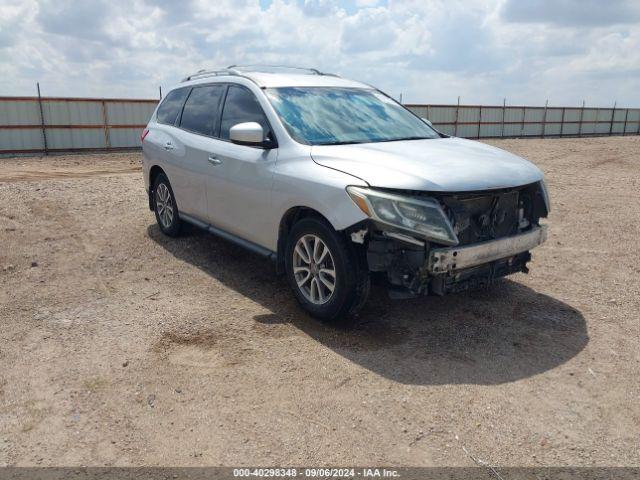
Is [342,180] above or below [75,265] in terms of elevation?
above

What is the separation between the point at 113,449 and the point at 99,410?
393 millimetres

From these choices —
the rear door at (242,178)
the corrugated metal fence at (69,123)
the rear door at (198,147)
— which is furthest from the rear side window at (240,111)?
the corrugated metal fence at (69,123)

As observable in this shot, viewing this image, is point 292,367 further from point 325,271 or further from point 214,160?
point 214,160

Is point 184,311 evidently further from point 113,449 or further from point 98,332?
point 113,449

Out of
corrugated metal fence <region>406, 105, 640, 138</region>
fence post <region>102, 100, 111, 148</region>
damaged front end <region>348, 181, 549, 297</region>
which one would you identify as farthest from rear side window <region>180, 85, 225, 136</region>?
corrugated metal fence <region>406, 105, 640, 138</region>

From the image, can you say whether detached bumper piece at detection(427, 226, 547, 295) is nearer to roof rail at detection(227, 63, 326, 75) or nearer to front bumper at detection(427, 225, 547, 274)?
front bumper at detection(427, 225, 547, 274)

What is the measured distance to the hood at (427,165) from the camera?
353 cm

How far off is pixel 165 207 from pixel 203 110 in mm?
1444

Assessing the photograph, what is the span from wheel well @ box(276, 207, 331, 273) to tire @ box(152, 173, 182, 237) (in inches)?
85.5

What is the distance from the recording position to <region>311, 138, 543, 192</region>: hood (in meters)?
3.53

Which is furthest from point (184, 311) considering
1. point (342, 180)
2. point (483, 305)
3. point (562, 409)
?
point (562, 409)

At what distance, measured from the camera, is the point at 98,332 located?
159 inches

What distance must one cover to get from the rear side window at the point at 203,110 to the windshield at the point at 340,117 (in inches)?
33.2

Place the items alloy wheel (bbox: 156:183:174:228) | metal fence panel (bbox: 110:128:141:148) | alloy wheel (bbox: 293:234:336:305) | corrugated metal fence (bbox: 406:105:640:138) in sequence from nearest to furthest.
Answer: alloy wheel (bbox: 293:234:336:305) < alloy wheel (bbox: 156:183:174:228) < metal fence panel (bbox: 110:128:141:148) < corrugated metal fence (bbox: 406:105:640:138)
